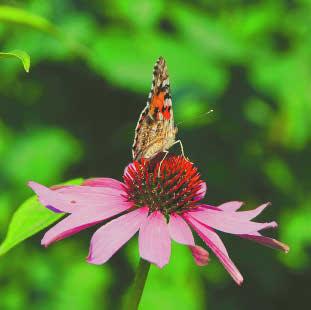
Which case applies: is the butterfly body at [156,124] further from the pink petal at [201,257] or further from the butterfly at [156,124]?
the pink petal at [201,257]

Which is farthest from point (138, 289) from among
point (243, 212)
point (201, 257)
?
point (243, 212)

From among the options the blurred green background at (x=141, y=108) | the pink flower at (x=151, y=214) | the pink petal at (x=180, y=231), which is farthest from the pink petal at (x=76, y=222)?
the blurred green background at (x=141, y=108)

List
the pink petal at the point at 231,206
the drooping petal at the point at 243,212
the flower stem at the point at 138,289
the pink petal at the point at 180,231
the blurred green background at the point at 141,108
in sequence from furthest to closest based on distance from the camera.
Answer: the blurred green background at the point at 141,108 < the pink petal at the point at 231,206 < the drooping petal at the point at 243,212 < the pink petal at the point at 180,231 < the flower stem at the point at 138,289

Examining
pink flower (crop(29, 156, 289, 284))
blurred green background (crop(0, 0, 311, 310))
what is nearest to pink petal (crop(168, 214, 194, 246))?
pink flower (crop(29, 156, 289, 284))

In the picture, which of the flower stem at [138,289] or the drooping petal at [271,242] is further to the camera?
the drooping petal at [271,242]

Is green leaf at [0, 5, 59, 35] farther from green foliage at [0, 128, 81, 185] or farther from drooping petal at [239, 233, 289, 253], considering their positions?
green foliage at [0, 128, 81, 185]

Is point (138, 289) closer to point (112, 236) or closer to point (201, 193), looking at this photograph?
point (112, 236)
